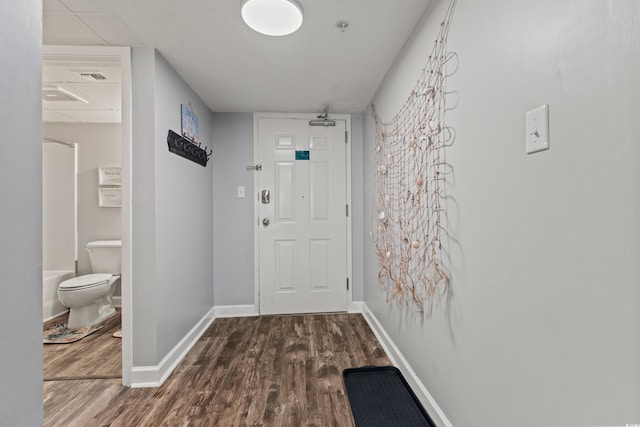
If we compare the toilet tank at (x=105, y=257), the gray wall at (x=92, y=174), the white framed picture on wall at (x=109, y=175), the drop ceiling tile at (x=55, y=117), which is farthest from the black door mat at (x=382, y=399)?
the drop ceiling tile at (x=55, y=117)

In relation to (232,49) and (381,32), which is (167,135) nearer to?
(232,49)

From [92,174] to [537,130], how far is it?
170 inches

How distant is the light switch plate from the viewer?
793mm

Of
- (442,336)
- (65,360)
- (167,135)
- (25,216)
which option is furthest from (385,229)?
(65,360)

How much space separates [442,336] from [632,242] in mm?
974

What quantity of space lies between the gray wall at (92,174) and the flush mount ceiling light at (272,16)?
2872 mm

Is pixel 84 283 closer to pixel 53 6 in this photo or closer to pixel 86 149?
pixel 86 149

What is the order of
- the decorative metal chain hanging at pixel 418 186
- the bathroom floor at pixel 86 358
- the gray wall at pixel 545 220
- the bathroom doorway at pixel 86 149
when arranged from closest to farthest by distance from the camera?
the gray wall at pixel 545 220
the decorative metal chain hanging at pixel 418 186
the bathroom floor at pixel 86 358
the bathroom doorway at pixel 86 149

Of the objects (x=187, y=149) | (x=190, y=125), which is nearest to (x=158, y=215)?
(x=187, y=149)

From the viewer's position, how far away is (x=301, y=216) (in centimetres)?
313

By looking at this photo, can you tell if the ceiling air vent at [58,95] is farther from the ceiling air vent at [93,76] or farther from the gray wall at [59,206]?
the gray wall at [59,206]

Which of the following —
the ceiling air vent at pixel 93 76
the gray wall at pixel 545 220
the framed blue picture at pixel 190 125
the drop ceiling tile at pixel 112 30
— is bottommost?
the gray wall at pixel 545 220

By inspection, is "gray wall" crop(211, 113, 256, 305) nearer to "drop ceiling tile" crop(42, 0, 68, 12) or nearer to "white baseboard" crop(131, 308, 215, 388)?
"white baseboard" crop(131, 308, 215, 388)

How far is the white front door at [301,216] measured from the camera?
10.2 ft
